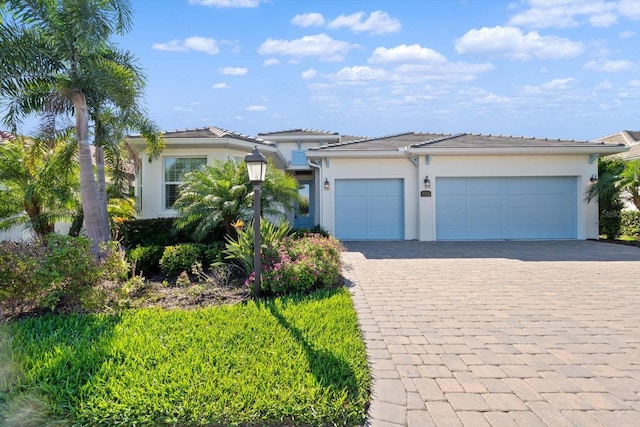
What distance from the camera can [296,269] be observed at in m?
5.79

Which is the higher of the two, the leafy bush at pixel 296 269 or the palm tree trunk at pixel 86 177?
the palm tree trunk at pixel 86 177

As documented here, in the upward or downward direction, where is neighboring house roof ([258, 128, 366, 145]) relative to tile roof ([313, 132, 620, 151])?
upward

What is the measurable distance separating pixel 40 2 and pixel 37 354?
7.78 meters

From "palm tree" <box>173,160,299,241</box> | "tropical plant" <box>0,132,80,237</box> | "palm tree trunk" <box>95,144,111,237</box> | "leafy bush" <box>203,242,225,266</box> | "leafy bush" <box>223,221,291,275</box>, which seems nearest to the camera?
"leafy bush" <box>223,221,291,275</box>

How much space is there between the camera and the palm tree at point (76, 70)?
22.7ft

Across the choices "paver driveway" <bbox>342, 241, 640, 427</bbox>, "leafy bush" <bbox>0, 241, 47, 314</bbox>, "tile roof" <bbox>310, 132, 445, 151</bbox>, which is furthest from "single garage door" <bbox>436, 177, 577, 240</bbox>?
"leafy bush" <bbox>0, 241, 47, 314</bbox>

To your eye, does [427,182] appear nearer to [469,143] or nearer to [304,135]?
[469,143]

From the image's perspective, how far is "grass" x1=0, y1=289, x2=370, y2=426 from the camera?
8.55 feet

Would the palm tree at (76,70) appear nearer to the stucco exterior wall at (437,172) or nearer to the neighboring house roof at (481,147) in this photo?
the neighboring house roof at (481,147)

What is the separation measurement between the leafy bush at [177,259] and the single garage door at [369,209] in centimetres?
681

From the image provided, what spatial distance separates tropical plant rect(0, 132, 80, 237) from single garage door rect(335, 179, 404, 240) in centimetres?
869

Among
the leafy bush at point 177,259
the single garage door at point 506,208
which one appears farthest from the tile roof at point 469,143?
the leafy bush at point 177,259

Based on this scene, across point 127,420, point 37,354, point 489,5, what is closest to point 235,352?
point 127,420

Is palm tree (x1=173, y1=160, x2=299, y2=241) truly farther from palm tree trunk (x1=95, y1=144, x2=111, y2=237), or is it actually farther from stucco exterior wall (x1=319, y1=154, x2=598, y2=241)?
stucco exterior wall (x1=319, y1=154, x2=598, y2=241)
